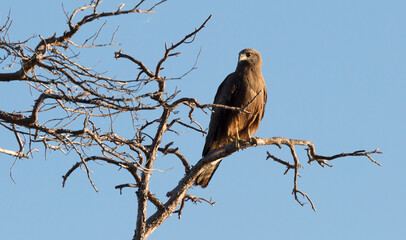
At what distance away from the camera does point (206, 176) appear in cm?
695

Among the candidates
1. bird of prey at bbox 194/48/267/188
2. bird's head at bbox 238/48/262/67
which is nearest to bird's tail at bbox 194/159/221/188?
bird of prey at bbox 194/48/267/188

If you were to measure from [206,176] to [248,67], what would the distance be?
6.06ft

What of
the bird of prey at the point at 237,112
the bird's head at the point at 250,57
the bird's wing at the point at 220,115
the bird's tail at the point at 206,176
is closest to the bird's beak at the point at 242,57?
the bird's head at the point at 250,57

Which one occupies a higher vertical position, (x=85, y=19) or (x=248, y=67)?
(x=248, y=67)

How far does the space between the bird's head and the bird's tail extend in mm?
1791

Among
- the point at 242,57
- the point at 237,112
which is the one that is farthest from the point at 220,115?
the point at 242,57

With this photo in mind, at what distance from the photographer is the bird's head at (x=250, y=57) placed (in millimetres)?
8148

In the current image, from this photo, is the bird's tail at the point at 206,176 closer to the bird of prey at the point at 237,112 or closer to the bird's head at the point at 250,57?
the bird of prey at the point at 237,112

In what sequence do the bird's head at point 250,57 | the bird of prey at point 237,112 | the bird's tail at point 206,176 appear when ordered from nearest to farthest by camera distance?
the bird's tail at point 206,176
the bird of prey at point 237,112
the bird's head at point 250,57

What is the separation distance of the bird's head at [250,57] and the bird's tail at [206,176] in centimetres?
179

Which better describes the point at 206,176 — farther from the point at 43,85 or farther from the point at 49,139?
the point at 43,85

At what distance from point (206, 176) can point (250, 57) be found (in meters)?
2.12

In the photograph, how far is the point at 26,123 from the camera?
482 cm

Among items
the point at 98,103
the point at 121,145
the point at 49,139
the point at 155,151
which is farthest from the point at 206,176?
the point at 98,103
